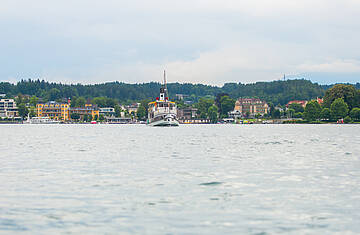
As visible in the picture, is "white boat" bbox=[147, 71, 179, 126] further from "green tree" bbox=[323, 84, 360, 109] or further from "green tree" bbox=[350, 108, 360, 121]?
"green tree" bbox=[350, 108, 360, 121]

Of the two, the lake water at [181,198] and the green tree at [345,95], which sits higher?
the green tree at [345,95]

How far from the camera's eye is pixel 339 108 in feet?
589

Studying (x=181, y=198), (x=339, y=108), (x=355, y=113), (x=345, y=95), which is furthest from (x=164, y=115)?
(x=181, y=198)

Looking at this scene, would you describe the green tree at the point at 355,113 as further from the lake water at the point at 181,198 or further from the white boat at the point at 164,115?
the lake water at the point at 181,198

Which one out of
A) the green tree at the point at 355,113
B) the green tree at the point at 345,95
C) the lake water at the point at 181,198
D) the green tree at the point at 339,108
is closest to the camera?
the lake water at the point at 181,198

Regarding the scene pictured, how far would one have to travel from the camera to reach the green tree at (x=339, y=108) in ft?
589

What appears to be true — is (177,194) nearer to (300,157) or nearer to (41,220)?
(41,220)

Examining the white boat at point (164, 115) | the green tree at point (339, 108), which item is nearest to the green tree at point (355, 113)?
the green tree at point (339, 108)

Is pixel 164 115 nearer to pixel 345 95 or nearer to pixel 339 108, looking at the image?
pixel 339 108

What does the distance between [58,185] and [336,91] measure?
17913cm

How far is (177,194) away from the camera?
65.3 ft

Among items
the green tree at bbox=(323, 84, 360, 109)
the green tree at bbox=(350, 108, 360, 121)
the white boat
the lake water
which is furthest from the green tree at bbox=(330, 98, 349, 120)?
the lake water

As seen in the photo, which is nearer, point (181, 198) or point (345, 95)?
point (181, 198)

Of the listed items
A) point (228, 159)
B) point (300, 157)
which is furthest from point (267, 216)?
point (300, 157)
